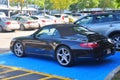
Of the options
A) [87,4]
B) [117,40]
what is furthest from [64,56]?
[87,4]

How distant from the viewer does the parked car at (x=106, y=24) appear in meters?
12.9

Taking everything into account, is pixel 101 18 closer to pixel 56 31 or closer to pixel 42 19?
pixel 56 31

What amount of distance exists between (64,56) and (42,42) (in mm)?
1105

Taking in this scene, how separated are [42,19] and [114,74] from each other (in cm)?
2440

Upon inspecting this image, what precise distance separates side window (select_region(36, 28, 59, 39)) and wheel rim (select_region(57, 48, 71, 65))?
61 cm

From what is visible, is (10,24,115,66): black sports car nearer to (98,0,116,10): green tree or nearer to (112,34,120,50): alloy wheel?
(112,34,120,50): alloy wheel

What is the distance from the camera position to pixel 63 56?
972 cm

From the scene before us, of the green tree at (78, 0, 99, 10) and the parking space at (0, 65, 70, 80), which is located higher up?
the green tree at (78, 0, 99, 10)

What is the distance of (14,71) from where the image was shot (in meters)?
9.27

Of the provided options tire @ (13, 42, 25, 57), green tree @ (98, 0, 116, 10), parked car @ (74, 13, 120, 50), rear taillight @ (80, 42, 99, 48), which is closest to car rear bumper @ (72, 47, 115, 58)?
rear taillight @ (80, 42, 99, 48)

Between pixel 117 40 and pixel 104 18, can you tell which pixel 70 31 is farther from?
pixel 104 18

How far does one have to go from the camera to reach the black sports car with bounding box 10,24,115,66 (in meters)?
9.28

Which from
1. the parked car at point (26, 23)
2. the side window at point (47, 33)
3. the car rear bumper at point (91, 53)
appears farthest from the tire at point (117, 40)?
the parked car at point (26, 23)

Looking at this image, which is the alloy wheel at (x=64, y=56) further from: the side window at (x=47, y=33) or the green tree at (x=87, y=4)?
the green tree at (x=87, y=4)
